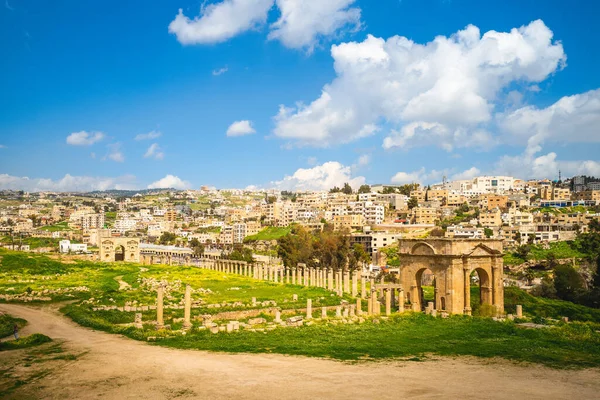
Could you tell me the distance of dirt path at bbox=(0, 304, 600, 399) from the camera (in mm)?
15430

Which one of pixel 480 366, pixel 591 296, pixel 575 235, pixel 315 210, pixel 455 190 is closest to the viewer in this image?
pixel 480 366

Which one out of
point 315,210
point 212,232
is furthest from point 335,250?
point 212,232

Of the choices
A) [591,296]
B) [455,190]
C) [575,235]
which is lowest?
[591,296]

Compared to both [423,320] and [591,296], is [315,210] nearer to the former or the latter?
[591,296]

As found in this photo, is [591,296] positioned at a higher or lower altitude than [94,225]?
lower

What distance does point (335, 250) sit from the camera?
271 feet

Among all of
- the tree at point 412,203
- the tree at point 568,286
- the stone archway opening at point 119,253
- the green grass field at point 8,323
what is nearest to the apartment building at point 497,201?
the tree at point 412,203

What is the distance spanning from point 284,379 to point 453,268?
18.4 metres

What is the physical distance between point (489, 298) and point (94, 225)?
172 m

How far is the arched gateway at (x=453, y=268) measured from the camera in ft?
106

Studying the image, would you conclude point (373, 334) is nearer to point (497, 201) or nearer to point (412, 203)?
point (497, 201)

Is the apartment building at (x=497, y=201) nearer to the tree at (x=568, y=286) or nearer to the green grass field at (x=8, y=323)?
the tree at (x=568, y=286)

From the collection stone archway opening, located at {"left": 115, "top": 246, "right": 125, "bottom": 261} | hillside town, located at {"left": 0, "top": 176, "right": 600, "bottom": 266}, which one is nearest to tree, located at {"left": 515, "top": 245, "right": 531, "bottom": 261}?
hillside town, located at {"left": 0, "top": 176, "right": 600, "bottom": 266}

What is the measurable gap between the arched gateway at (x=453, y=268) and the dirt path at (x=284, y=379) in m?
12.5
